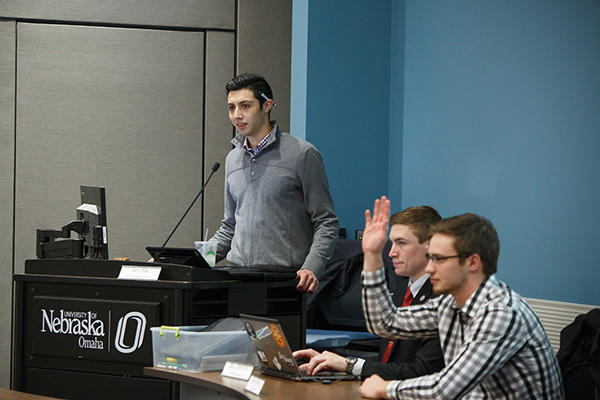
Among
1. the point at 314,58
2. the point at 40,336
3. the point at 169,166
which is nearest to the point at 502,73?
the point at 314,58

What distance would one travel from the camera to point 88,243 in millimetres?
2809

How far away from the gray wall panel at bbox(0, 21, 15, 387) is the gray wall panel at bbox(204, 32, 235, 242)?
47.9 inches

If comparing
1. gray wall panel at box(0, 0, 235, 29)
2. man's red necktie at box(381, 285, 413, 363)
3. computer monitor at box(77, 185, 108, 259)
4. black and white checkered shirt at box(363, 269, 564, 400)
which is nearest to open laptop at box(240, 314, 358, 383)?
man's red necktie at box(381, 285, 413, 363)

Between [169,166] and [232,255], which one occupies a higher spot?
[169,166]

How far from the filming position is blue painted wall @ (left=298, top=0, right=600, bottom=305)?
121 inches

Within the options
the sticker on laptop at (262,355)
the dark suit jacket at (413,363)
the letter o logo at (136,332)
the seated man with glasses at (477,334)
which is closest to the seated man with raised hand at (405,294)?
the dark suit jacket at (413,363)

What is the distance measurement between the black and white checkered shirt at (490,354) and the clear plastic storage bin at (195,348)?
615 millimetres

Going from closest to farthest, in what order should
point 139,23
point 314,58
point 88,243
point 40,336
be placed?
point 40,336 < point 88,243 < point 314,58 < point 139,23

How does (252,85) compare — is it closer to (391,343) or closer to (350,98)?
(391,343)

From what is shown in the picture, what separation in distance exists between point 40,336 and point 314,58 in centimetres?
243

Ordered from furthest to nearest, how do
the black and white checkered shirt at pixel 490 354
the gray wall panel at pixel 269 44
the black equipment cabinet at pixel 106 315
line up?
the gray wall panel at pixel 269 44
the black equipment cabinet at pixel 106 315
the black and white checkered shirt at pixel 490 354

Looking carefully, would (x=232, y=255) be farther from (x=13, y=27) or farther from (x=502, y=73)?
(x=13, y=27)

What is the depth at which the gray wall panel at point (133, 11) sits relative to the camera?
4363 mm

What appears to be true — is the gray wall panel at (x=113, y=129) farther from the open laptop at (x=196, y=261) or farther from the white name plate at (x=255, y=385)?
the white name plate at (x=255, y=385)
